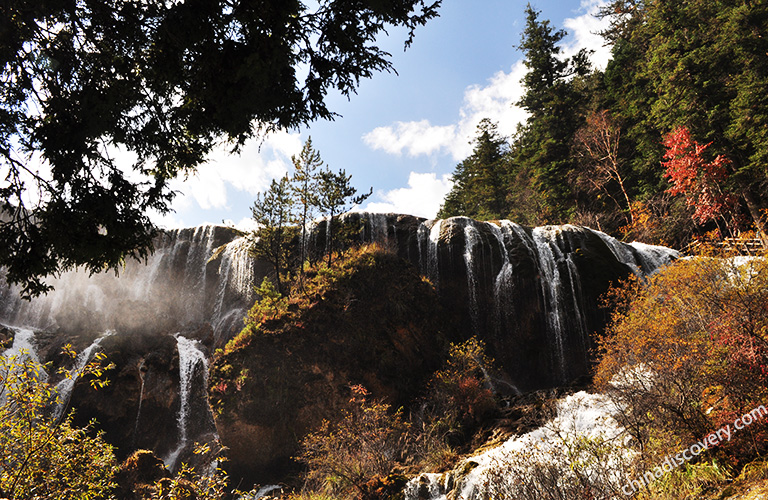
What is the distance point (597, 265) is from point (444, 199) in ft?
80.8

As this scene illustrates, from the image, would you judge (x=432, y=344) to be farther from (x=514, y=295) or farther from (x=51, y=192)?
(x=51, y=192)

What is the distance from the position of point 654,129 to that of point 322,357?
23.9m

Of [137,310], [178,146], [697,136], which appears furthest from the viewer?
[137,310]

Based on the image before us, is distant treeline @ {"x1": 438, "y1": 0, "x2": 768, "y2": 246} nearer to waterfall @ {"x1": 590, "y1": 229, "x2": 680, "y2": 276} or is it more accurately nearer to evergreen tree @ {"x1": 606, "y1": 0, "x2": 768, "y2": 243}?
evergreen tree @ {"x1": 606, "y1": 0, "x2": 768, "y2": 243}

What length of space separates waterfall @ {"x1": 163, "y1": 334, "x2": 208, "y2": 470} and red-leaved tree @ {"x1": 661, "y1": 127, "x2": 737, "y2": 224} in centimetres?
2604

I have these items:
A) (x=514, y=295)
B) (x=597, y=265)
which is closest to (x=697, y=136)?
(x=597, y=265)

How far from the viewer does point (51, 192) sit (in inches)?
164

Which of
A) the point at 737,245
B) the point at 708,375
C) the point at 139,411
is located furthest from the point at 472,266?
the point at 139,411

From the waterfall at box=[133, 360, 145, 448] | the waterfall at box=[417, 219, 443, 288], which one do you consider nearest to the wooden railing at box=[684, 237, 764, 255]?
the waterfall at box=[417, 219, 443, 288]

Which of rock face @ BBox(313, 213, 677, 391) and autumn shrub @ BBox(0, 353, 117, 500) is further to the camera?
rock face @ BBox(313, 213, 677, 391)

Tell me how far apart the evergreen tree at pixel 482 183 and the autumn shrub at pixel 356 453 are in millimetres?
26127

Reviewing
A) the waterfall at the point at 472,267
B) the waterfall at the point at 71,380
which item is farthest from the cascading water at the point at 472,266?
the waterfall at the point at 71,380

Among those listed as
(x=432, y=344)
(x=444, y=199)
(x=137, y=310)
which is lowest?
(x=432, y=344)

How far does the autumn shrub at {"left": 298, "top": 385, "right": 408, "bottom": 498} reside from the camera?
8.30 metres
